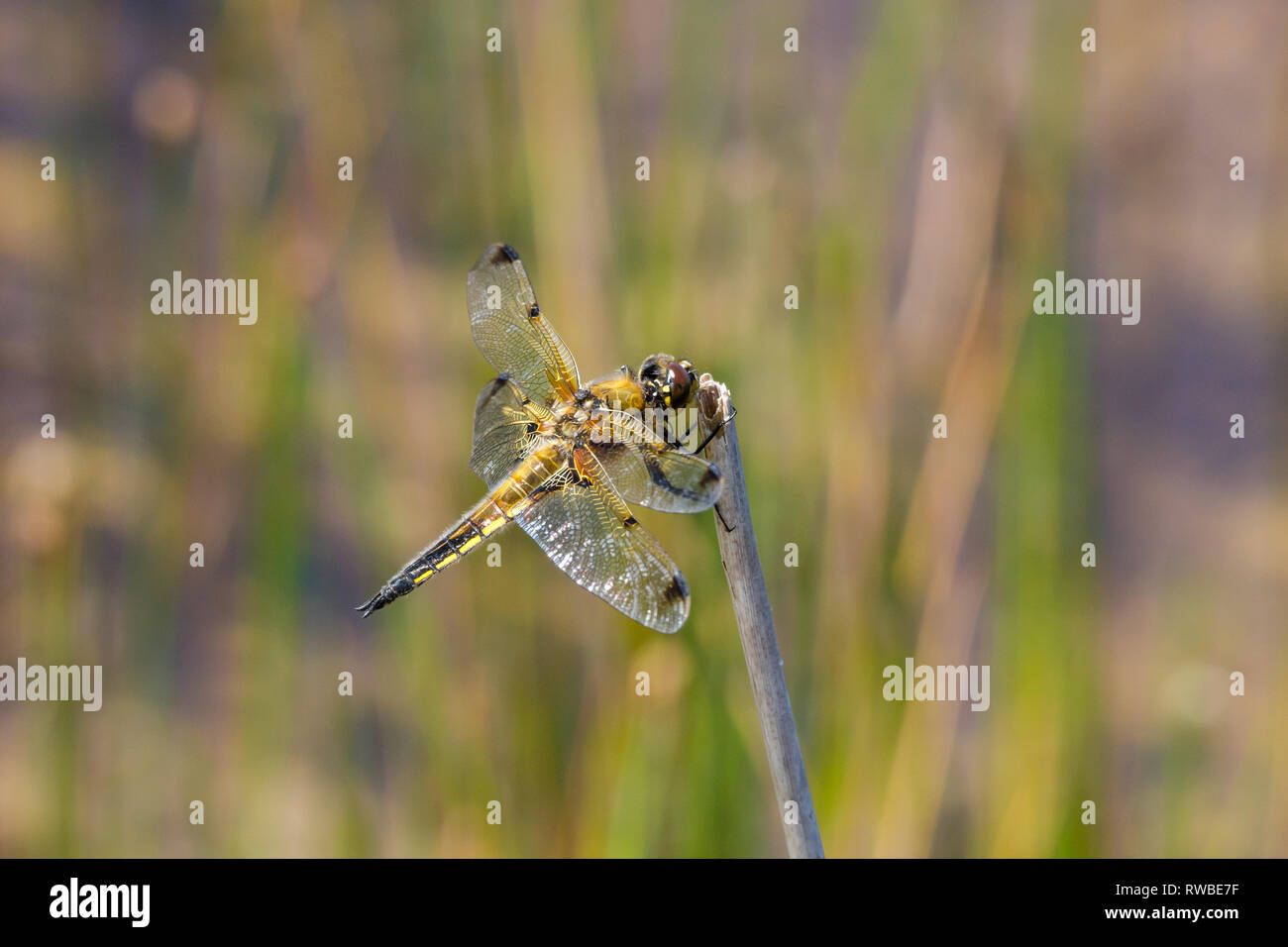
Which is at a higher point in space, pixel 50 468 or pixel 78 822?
pixel 50 468

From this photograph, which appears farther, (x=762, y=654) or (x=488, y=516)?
(x=488, y=516)

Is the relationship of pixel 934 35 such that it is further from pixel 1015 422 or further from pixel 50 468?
pixel 50 468

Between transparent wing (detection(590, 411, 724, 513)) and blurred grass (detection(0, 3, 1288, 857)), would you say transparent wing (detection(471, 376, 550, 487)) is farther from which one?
blurred grass (detection(0, 3, 1288, 857))

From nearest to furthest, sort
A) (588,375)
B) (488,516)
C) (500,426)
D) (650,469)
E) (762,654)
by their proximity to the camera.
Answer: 1. (762,654)
2. (650,469)
3. (488,516)
4. (500,426)
5. (588,375)

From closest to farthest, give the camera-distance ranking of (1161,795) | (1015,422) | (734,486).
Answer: (734,486), (1015,422), (1161,795)

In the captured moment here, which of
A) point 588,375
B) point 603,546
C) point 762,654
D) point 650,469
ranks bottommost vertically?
point 762,654

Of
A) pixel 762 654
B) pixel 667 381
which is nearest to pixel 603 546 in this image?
pixel 667 381

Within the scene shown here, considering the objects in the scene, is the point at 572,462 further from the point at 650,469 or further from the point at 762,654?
the point at 762,654

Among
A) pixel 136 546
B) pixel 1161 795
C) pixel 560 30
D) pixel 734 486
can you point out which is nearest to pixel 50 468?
pixel 136 546
